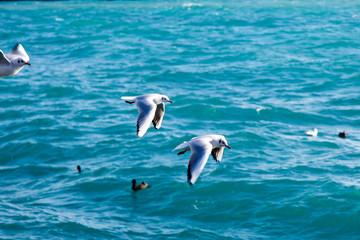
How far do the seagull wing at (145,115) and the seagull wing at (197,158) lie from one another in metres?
1.08

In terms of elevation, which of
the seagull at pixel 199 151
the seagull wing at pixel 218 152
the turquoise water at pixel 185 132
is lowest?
the turquoise water at pixel 185 132

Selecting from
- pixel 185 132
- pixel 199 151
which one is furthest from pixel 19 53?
pixel 185 132

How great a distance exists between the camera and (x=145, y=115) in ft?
37.1

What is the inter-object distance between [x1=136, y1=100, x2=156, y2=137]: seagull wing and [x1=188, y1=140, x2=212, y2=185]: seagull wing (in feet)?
3.54

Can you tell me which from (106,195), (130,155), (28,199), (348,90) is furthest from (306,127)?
(28,199)

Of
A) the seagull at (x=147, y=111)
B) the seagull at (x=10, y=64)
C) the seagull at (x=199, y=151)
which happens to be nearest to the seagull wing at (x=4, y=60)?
the seagull at (x=10, y=64)

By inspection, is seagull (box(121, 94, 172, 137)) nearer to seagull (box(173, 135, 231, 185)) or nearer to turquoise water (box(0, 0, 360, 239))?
seagull (box(173, 135, 231, 185))

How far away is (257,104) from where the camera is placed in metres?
33.7

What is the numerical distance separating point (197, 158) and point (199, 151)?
33 centimetres

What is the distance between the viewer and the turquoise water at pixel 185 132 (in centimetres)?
2128

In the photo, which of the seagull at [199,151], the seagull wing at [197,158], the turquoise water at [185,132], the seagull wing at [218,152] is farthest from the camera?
the turquoise water at [185,132]

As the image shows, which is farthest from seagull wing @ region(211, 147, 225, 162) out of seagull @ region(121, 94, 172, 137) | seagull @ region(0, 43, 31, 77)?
seagull @ region(0, 43, 31, 77)

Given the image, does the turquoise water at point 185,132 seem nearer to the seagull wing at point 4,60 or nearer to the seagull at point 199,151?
the seagull at point 199,151

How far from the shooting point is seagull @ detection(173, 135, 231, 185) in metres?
10.1
